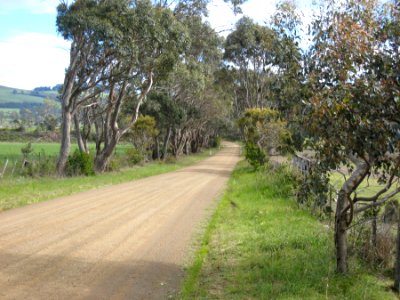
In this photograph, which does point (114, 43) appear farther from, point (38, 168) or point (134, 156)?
point (134, 156)

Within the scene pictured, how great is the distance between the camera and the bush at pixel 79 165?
25.1 metres

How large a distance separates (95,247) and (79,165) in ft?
54.9

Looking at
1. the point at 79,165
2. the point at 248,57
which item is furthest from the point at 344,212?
the point at 248,57

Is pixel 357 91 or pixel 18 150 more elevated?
pixel 357 91

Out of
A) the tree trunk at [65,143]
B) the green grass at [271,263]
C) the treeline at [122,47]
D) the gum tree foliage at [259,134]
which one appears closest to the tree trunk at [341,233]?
the green grass at [271,263]

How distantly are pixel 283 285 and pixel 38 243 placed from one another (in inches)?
201

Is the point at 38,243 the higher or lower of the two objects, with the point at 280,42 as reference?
lower

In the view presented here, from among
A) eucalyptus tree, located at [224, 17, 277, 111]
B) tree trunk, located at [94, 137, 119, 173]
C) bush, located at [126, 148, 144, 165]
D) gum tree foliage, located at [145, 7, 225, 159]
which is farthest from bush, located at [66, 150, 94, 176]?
eucalyptus tree, located at [224, 17, 277, 111]

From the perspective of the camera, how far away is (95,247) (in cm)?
934

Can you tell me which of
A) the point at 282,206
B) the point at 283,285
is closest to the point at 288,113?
the point at 283,285

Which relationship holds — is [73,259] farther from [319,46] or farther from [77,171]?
[77,171]

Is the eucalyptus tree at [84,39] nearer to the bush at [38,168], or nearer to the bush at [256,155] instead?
the bush at [38,168]

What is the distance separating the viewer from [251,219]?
13.3 metres

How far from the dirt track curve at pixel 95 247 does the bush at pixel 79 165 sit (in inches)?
350
